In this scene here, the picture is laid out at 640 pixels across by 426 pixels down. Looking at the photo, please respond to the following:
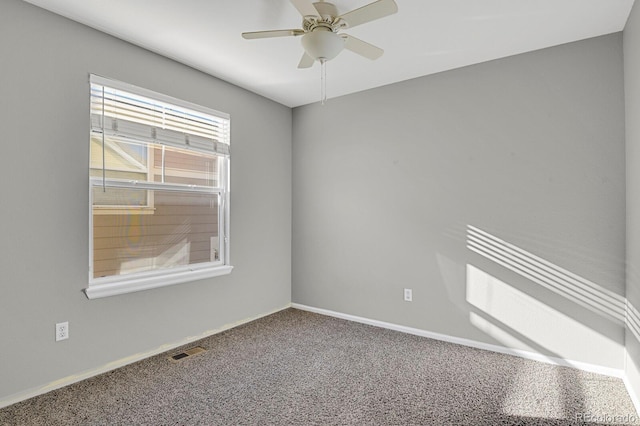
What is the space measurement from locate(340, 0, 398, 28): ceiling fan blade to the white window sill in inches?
96.5

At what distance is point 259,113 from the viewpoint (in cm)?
395

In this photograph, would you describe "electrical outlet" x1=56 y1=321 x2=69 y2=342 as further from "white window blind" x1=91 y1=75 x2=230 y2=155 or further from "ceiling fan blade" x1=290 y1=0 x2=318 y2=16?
"ceiling fan blade" x1=290 y1=0 x2=318 y2=16

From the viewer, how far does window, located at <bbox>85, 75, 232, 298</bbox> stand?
2666mm

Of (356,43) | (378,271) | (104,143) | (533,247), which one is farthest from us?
(378,271)

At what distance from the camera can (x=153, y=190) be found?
3.05 metres

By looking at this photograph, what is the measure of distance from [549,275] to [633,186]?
86cm

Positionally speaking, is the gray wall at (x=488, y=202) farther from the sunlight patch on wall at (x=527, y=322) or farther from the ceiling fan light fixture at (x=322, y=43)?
the ceiling fan light fixture at (x=322, y=43)

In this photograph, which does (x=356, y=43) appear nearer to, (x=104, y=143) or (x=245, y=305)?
(x=104, y=143)

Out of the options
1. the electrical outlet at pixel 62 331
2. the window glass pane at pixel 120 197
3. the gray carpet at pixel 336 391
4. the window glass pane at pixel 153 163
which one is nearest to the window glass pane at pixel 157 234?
the window glass pane at pixel 120 197

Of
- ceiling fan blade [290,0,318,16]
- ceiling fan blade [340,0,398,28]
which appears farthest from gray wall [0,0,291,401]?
ceiling fan blade [340,0,398,28]

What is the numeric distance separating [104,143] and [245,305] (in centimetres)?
209

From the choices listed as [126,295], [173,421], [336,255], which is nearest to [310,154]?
[336,255]

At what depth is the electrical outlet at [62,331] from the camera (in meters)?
2.39

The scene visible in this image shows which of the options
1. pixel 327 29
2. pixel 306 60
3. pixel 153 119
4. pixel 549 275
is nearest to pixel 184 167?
pixel 153 119
